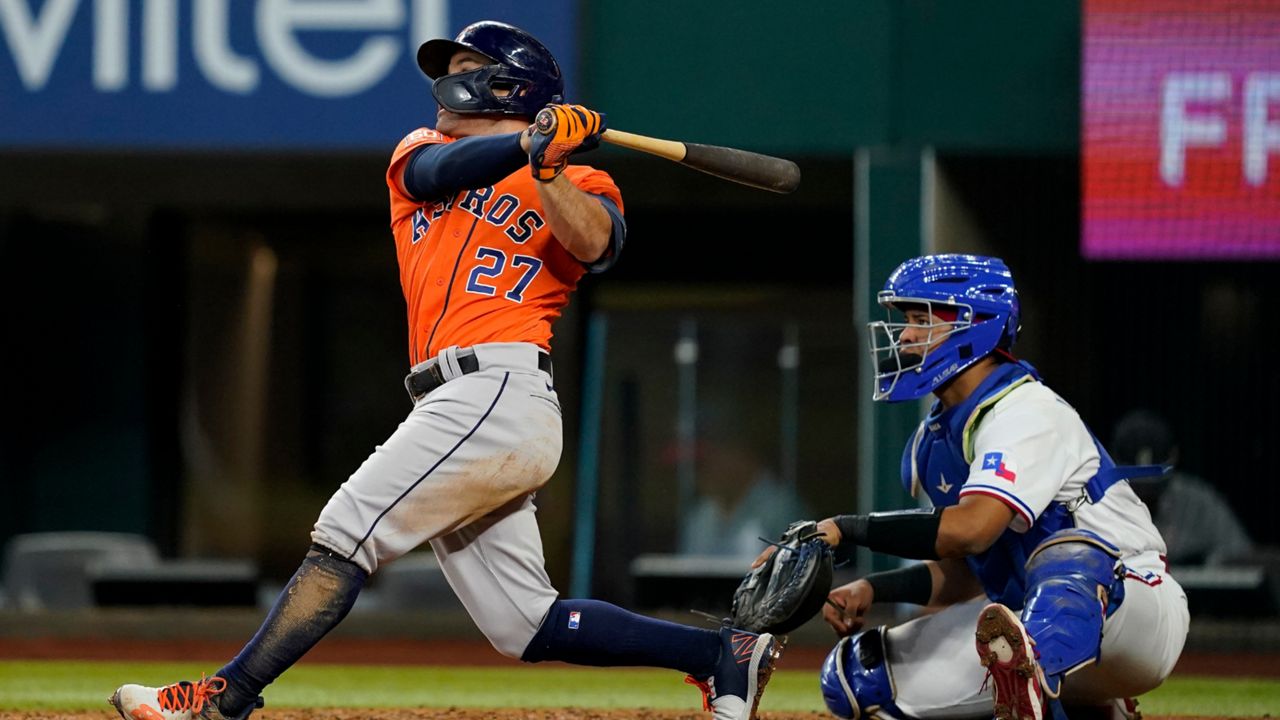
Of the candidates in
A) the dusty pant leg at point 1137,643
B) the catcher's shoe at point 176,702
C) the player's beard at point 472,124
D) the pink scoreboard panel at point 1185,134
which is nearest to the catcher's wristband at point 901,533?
the dusty pant leg at point 1137,643

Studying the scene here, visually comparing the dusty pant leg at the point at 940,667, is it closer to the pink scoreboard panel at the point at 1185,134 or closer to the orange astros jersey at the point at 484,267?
the orange astros jersey at the point at 484,267

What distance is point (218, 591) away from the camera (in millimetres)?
9250

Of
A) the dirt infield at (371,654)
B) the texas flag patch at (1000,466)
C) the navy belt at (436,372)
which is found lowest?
the dirt infield at (371,654)

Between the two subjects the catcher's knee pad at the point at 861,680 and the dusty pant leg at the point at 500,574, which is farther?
the catcher's knee pad at the point at 861,680

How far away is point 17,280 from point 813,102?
5.80 m

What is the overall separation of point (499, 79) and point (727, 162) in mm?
508

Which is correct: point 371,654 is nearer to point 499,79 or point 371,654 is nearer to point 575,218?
point 499,79

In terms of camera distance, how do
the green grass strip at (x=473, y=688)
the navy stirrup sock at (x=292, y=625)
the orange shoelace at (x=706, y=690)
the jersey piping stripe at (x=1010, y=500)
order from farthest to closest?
the green grass strip at (x=473, y=688) → the orange shoelace at (x=706, y=690) → the jersey piping stripe at (x=1010, y=500) → the navy stirrup sock at (x=292, y=625)

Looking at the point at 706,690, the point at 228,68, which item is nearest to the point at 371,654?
the point at 228,68

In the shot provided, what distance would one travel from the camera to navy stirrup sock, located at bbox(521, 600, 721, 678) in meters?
3.40

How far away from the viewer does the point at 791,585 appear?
11.2 ft

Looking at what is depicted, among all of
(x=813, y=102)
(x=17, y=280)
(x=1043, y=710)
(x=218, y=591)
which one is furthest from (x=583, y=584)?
(x=1043, y=710)

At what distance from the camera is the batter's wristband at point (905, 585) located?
12.4ft

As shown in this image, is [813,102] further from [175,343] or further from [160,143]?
[175,343]
